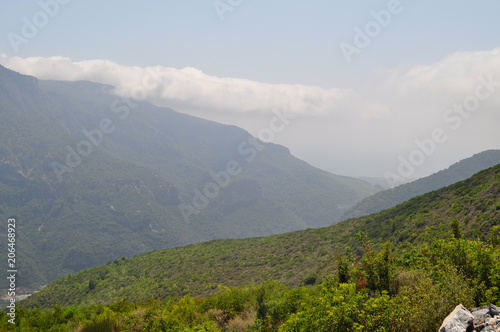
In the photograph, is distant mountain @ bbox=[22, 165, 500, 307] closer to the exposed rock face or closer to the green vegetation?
the green vegetation

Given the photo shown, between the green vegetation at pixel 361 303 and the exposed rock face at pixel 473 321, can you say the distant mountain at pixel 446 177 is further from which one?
the exposed rock face at pixel 473 321

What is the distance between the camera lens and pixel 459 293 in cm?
877

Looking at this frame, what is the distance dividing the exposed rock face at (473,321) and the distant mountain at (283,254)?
16.7 meters

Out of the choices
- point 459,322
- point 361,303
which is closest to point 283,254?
point 361,303

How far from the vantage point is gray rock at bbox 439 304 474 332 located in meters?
7.07

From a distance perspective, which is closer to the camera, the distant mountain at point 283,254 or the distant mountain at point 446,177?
the distant mountain at point 283,254

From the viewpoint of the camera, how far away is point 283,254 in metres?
56.4

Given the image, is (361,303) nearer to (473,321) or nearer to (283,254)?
(473,321)

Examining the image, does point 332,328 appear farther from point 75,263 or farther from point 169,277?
point 75,263

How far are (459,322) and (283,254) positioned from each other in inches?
1992

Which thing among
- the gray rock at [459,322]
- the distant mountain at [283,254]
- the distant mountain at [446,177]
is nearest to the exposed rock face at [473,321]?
the gray rock at [459,322]

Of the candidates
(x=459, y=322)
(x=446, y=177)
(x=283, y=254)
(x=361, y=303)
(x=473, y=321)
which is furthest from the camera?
(x=446, y=177)

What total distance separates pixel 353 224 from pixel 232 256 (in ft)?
77.9

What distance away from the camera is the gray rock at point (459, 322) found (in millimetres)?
7070
